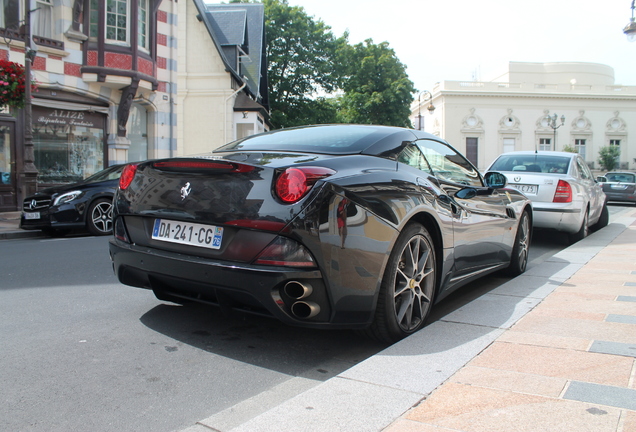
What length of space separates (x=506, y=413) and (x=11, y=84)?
12.9m

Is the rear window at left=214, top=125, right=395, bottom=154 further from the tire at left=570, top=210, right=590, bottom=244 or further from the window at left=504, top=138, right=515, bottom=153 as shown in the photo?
the window at left=504, top=138, right=515, bottom=153

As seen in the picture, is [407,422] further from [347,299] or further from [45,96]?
[45,96]

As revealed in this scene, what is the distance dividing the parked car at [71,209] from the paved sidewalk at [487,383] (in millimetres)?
8083

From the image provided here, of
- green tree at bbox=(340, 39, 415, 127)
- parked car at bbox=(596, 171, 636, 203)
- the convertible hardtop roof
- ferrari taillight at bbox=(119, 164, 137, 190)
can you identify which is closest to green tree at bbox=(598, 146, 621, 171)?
green tree at bbox=(340, 39, 415, 127)

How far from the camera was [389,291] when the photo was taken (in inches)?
138

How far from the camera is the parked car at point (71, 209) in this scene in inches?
405

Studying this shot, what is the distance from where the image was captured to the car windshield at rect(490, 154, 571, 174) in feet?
31.4

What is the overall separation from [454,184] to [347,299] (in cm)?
178

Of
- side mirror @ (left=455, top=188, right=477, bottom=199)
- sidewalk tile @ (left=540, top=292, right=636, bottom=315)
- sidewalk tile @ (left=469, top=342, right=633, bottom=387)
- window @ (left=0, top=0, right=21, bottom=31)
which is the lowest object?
sidewalk tile @ (left=469, top=342, right=633, bottom=387)

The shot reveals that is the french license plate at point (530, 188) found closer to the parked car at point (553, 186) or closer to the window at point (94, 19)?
the parked car at point (553, 186)

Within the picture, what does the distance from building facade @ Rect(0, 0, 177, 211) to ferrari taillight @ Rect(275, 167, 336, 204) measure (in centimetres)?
1409

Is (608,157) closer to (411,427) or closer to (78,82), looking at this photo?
(78,82)

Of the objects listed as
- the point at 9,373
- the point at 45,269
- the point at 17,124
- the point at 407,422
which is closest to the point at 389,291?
the point at 407,422

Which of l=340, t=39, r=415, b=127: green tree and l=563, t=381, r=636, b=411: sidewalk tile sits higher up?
l=340, t=39, r=415, b=127: green tree
